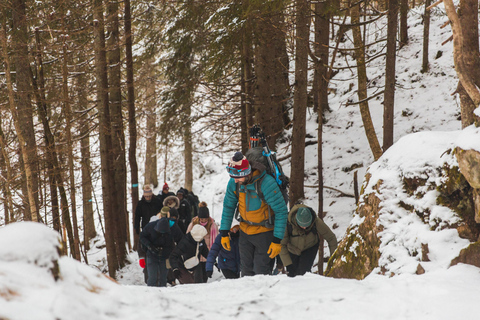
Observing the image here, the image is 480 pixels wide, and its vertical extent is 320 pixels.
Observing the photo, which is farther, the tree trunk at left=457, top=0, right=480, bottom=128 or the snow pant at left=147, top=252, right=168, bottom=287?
the snow pant at left=147, top=252, right=168, bottom=287

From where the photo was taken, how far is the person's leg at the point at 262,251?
16.7 ft

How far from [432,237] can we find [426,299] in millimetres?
1364

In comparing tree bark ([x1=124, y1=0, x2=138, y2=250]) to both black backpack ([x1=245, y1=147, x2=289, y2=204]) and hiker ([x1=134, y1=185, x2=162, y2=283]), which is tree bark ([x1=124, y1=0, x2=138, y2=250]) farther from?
black backpack ([x1=245, y1=147, x2=289, y2=204])

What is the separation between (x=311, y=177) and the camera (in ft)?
38.5

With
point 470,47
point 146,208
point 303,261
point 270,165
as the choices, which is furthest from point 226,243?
point 146,208

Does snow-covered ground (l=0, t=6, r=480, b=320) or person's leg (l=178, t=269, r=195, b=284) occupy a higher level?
snow-covered ground (l=0, t=6, r=480, b=320)

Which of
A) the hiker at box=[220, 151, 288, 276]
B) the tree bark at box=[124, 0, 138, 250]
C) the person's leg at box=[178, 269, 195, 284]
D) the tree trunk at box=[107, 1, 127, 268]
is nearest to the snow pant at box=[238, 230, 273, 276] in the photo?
the hiker at box=[220, 151, 288, 276]

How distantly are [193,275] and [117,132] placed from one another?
5.69 metres

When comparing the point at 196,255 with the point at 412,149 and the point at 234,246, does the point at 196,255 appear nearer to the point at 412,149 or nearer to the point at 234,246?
the point at 234,246

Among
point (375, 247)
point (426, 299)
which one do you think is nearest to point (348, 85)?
point (375, 247)

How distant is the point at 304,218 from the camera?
5176mm

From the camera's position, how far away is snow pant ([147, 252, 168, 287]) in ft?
22.0

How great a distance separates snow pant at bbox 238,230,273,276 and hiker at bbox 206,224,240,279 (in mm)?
389

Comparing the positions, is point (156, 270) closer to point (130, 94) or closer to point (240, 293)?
point (240, 293)
